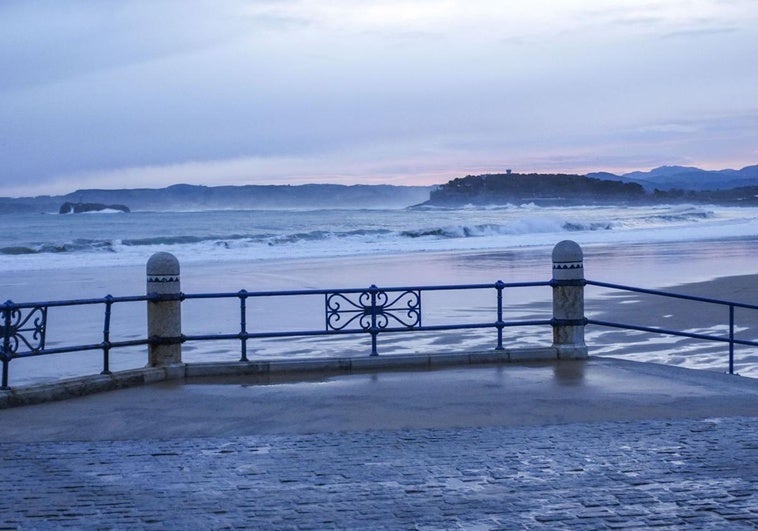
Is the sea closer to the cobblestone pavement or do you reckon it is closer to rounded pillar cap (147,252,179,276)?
rounded pillar cap (147,252,179,276)

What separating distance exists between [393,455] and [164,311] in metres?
5.10

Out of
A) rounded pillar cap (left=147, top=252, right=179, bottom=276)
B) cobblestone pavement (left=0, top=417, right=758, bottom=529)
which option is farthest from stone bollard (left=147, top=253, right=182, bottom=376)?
cobblestone pavement (left=0, top=417, right=758, bottom=529)

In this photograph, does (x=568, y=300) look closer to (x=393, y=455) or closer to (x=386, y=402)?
(x=386, y=402)

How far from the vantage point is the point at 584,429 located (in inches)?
374

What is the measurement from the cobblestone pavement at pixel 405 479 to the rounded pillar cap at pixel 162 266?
3819 mm

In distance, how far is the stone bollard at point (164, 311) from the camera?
499 inches

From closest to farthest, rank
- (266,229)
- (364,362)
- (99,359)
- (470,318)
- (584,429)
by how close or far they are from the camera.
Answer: (584,429), (364,362), (99,359), (470,318), (266,229)

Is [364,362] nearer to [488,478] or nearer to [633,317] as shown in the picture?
[488,478]

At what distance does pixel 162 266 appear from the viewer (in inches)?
500

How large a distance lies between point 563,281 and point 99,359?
8.87 metres

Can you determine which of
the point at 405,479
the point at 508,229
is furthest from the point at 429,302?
the point at 508,229

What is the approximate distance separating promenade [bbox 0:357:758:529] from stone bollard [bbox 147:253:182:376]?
2.25ft

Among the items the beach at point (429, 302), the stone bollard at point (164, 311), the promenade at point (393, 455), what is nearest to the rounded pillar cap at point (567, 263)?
the promenade at point (393, 455)

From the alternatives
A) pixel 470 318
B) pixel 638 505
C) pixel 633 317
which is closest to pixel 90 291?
pixel 470 318
